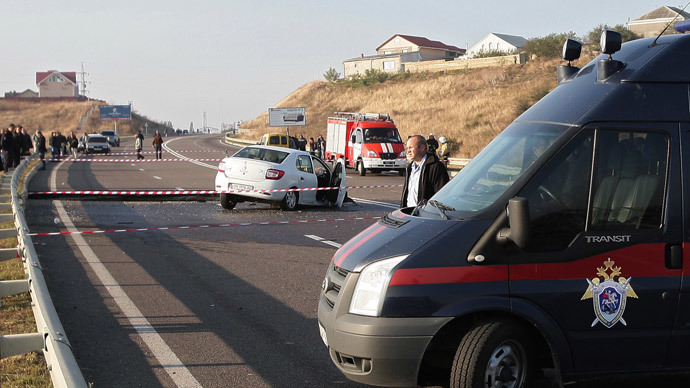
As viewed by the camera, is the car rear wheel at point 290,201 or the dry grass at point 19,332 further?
the car rear wheel at point 290,201

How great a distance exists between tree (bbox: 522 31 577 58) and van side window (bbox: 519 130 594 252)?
3189 inches

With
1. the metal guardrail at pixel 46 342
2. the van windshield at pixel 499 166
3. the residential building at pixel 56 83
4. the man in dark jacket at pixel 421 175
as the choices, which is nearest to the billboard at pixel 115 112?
the residential building at pixel 56 83

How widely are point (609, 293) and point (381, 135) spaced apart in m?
30.8

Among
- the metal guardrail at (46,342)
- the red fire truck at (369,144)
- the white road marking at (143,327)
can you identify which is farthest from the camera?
the red fire truck at (369,144)

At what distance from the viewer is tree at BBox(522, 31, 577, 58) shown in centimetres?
8406

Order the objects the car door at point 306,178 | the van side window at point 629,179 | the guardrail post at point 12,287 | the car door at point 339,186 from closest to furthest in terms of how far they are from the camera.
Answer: the van side window at point 629,179 < the guardrail post at point 12,287 < the car door at point 306,178 < the car door at point 339,186

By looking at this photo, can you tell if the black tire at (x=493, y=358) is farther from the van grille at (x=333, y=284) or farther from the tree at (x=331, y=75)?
the tree at (x=331, y=75)

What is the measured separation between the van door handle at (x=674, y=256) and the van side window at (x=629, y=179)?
6.1 inches

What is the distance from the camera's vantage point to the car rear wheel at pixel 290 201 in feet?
60.7

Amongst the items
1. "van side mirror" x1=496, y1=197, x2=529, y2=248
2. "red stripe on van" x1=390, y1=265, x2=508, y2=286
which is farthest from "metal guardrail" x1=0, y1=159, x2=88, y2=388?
"van side mirror" x1=496, y1=197, x2=529, y2=248

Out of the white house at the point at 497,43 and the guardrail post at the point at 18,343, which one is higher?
the white house at the point at 497,43

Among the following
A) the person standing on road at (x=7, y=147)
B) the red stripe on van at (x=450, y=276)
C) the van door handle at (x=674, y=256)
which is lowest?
the person standing on road at (x=7, y=147)

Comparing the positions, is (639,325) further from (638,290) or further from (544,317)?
(544,317)

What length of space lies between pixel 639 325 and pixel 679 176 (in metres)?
0.98
